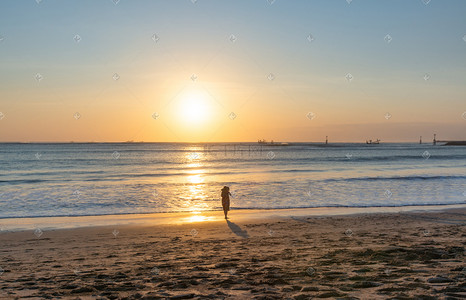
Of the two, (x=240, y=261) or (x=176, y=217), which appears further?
(x=176, y=217)

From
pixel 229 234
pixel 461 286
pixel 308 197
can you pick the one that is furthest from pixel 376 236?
pixel 308 197

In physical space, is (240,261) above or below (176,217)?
above

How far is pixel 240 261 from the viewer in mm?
9188

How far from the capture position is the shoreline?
16.6 metres

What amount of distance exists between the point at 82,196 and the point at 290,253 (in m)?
20.4

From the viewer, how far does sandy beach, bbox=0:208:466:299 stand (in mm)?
6793

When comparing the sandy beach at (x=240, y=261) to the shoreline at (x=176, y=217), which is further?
the shoreline at (x=176, y=217)

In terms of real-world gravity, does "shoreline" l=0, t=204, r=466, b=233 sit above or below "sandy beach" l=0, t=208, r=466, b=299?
below

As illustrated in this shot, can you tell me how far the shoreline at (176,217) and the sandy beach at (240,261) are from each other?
1.53 metres

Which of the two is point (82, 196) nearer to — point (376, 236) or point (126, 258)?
point (126, 258)

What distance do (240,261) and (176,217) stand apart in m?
9.86

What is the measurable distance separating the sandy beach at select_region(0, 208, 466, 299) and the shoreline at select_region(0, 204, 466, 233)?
1.53 m

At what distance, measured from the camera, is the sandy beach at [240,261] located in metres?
6.79

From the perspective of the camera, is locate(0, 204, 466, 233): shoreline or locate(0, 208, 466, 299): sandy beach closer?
locate(0, 208, 466, 299): sandy beach
